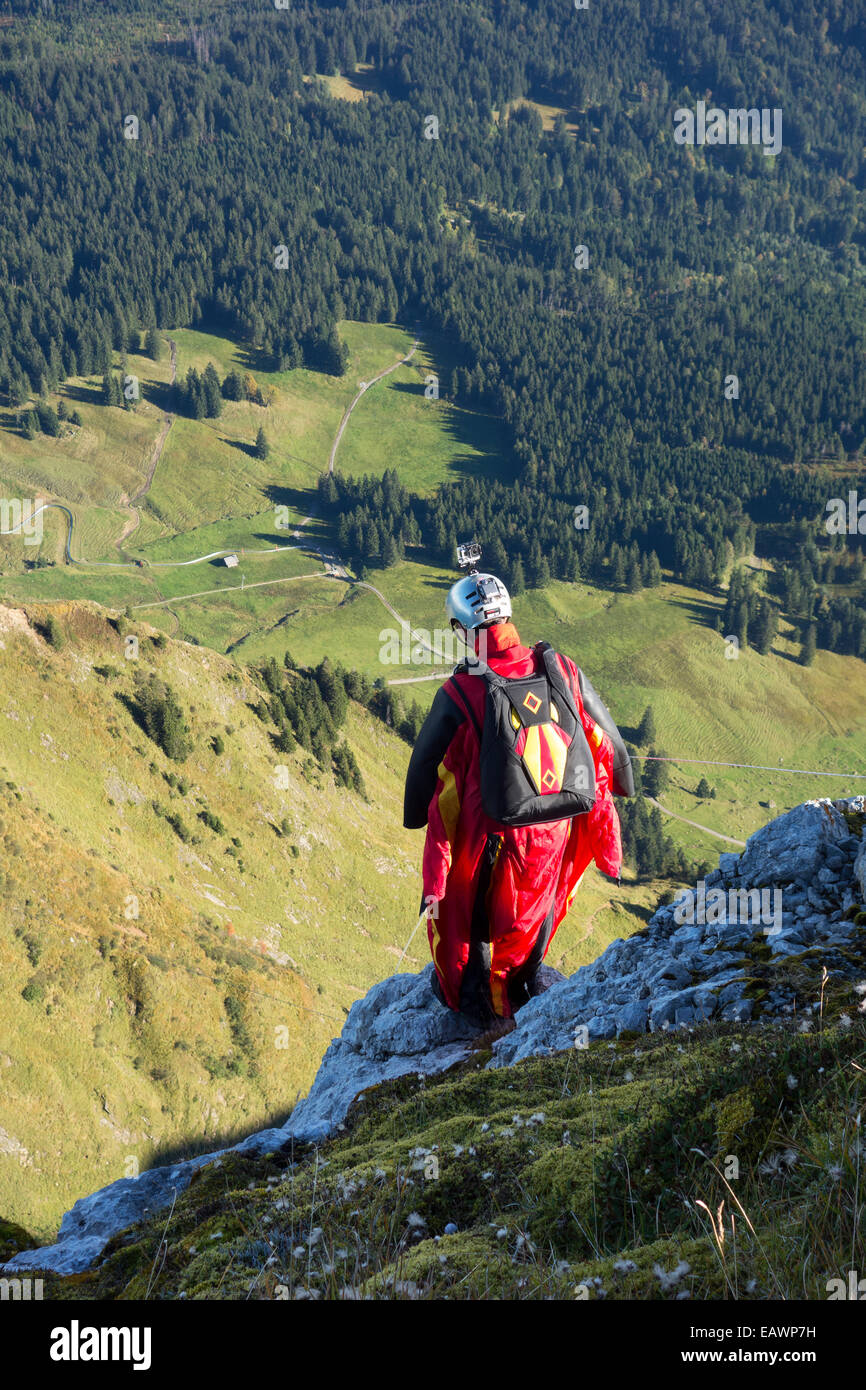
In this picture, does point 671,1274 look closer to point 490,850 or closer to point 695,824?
point 490,850

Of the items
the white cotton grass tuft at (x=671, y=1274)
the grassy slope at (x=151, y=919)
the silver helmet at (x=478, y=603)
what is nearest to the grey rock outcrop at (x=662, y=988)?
the white cotton grass tuft at (x=671, y=1274)

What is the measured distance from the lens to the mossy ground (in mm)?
4410

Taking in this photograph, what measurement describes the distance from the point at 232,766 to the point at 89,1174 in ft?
84.8

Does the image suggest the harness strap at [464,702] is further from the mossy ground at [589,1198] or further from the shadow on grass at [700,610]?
the shadow on grass at [700,610]

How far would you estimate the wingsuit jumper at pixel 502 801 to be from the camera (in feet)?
31.5

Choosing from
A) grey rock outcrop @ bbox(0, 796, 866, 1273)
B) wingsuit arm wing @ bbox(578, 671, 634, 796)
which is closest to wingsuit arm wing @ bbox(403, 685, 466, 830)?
wingsuit arm wing @ bbox(578, 671, 634, 796)

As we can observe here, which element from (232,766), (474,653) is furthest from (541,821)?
(232,766)

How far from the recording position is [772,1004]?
23.9ft

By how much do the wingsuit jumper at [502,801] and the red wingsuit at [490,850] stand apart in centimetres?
1

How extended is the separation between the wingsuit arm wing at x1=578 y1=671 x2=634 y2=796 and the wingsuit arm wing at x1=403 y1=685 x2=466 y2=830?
57.3 inches

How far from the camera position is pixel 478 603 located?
10156 mm

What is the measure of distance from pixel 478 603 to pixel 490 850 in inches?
102

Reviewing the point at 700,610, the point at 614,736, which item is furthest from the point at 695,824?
the point at 614,736
